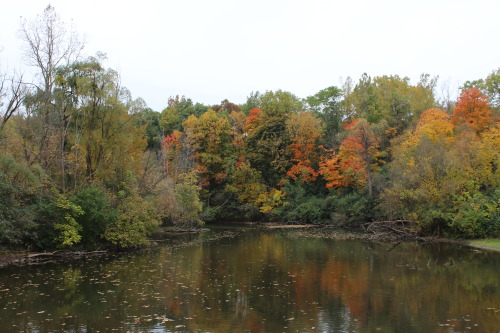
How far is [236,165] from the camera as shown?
5734cm

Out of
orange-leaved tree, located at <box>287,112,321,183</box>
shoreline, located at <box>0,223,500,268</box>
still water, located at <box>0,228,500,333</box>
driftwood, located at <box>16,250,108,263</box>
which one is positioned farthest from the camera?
orange-leaved tree, located at <box>287,112,321,183</box>

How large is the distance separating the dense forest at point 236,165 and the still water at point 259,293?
3.70 meters

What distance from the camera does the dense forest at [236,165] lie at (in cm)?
2623

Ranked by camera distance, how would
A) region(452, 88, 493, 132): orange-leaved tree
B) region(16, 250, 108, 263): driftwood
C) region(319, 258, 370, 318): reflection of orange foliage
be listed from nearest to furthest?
1. region(319, 258, 370, 318): reflection of orange foliage
2. region(16, 250, 108, 263): driftwood
3. region(452, 88, 493, 132): orange-leaved tree

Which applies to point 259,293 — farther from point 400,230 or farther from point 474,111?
point 474,111

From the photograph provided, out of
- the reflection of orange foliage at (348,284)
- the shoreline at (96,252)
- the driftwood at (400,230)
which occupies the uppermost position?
the driftwood at (400,230)

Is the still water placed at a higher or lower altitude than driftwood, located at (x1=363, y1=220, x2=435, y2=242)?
lower

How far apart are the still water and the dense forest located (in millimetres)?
3705

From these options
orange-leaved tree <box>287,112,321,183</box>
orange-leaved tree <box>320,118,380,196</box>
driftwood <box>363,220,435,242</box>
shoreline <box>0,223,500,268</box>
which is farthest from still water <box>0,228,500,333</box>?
orange-leaved tree <box>287,112,321,183</box>

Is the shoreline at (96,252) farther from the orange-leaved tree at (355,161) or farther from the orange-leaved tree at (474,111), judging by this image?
the orange-leaved tree at (474,111)

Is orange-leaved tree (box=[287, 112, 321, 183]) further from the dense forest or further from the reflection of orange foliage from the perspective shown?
the reflection of orange foliage

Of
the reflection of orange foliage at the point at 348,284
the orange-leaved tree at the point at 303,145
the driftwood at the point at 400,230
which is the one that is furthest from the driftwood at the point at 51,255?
Answer: the orange-leaved tree at the point at 303,145

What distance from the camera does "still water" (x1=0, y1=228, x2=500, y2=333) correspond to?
12.1 m

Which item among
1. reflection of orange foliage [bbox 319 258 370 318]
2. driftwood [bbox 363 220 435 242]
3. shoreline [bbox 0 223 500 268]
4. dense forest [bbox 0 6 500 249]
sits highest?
dense forest [bbox 0 6 500 249]
